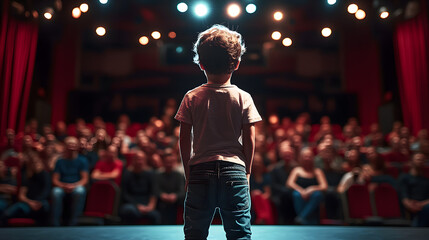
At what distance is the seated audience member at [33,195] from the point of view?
403 centimetres

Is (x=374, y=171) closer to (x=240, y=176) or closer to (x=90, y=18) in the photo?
(x=240, y=176)

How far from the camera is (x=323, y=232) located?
232 cm

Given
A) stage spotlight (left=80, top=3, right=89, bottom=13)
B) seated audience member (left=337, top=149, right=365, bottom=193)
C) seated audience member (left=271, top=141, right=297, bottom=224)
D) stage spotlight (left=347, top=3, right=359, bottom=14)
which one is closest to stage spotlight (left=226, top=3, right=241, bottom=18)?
stage spotlight (left=347, top=3, right=359, bottom=14)

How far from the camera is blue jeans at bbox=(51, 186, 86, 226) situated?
3.99 metres

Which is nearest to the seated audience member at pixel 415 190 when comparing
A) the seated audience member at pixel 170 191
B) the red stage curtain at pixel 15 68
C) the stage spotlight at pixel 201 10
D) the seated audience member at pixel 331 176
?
the seated audience member at pixel 331 176

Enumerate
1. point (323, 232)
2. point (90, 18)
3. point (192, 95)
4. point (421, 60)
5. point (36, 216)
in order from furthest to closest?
point (90, 18) < point (421, 60) < point (36, 216) < point (323, 232) < point (192, 95)

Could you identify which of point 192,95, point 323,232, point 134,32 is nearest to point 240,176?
point 192,95

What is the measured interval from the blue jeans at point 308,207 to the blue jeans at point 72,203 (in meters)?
2.31

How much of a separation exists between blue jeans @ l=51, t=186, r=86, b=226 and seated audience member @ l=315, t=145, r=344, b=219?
2684 mm

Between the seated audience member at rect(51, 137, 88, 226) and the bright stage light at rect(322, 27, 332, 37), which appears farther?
the bright stage light at rect(322, 27, 332, 37)

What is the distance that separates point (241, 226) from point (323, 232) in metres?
1.10

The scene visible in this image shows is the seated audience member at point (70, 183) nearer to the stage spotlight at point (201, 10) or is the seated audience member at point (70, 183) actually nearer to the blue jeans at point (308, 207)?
the stage spotlight at point (201, 10)

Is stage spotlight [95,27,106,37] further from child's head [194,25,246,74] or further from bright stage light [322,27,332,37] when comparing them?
child's head [194,25,246,74]

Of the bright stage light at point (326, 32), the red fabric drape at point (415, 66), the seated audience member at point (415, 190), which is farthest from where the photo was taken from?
the red fabric drape at point (415, 66)
